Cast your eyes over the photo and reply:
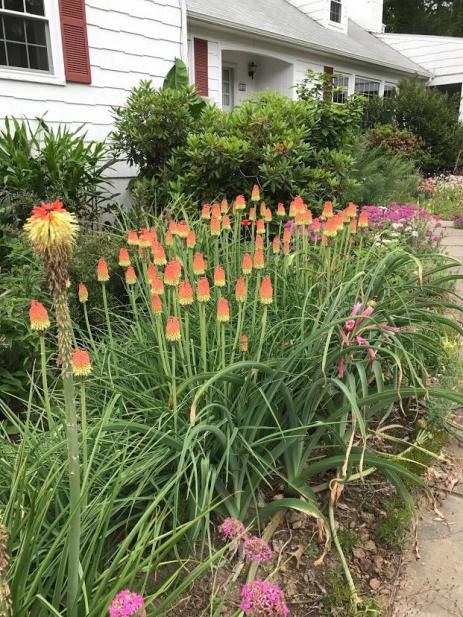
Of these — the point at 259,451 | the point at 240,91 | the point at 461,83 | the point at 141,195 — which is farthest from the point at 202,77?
the point at 461,83

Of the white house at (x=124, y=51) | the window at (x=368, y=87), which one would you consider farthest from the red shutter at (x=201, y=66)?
the window at (x=368, y=87)

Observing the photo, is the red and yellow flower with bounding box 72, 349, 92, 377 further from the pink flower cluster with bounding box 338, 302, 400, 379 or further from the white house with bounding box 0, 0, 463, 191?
the white house with bounding box 0, 0, 463, 191

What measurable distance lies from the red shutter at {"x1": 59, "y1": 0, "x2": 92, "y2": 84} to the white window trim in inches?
2.2

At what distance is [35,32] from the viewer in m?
6.41

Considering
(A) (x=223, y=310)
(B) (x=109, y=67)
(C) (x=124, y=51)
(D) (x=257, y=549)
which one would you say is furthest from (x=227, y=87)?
(D) (x=257, y=549)

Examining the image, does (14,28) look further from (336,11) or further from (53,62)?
(336,11)

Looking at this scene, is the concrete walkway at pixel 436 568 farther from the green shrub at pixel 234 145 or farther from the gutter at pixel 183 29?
the gutter at pixel 183 29

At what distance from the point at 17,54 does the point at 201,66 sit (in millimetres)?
5056

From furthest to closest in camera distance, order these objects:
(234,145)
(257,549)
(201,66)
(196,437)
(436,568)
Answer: (201,66) < (234,145) < (436,568) < (196,437) < (257,549)

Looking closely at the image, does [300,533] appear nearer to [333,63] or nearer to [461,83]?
[333,63]

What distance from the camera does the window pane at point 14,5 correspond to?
20.1 ft

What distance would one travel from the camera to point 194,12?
974cm

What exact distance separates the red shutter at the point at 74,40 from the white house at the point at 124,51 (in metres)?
0.01

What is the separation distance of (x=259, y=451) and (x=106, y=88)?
6523 millimetres
